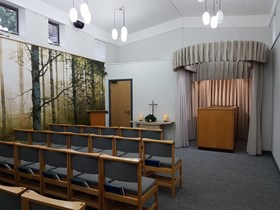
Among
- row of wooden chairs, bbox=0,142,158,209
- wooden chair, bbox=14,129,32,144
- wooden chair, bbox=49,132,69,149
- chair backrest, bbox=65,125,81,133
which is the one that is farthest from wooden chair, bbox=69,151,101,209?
chair backrest, bbox=65,125,81,133

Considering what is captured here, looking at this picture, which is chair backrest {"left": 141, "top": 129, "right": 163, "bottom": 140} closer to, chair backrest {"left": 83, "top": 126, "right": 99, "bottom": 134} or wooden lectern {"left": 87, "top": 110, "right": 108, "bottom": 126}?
chair backrest {"left": 83, "top": 126, "right": 99, "bottom": 134}

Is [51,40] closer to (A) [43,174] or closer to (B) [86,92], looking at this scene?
(B) [86,92]

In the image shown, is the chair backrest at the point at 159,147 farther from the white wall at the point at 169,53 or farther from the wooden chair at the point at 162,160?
the white wall at the point at 169,53

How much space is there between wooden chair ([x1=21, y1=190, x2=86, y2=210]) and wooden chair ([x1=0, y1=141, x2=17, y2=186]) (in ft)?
5.76

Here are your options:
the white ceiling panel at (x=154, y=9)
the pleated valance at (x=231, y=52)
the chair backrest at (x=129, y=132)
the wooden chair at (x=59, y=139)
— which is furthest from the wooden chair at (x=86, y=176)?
the white ceiling panel at (x=154, y=9)

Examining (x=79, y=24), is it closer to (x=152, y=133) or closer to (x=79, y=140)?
(x=79, y=140)

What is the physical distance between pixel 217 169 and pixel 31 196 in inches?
142

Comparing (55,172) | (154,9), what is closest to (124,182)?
(55,172)

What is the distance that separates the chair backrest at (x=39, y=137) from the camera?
3.83 metres

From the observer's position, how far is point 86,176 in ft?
8.32

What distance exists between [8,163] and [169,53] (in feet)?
19.7

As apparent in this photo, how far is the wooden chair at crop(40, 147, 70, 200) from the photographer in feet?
8.34

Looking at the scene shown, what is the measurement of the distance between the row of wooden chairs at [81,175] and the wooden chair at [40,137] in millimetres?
781

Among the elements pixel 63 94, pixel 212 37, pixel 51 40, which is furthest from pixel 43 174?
pixel 212 37
